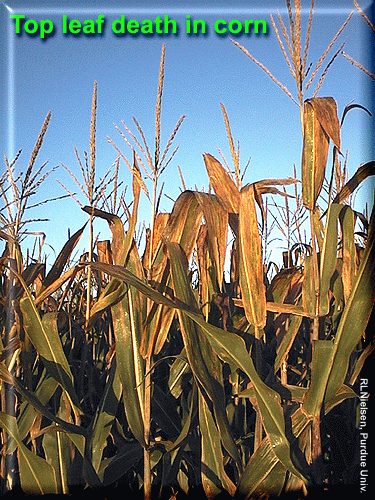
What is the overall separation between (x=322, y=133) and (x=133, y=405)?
0.94m

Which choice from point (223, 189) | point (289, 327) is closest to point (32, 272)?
point (223, 189)

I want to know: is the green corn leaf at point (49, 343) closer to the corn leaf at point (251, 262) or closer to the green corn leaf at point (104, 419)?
the green corn leaf at point (104, 419)

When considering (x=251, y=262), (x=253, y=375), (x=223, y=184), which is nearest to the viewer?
(x=253, y=375)

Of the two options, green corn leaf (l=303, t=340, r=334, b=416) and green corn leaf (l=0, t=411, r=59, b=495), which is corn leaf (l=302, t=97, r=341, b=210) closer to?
green corn leaf (l=303, t=340, r=334, b=416)

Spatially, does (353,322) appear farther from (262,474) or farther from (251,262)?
(262,474)

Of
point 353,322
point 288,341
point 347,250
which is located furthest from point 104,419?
point 347,250

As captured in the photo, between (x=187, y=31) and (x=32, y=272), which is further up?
(x=187, y=31)

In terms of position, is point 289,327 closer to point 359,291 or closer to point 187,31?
point 359,291

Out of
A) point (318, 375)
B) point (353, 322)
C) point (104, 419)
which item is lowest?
point (104, 419)

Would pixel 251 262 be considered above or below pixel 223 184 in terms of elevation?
below

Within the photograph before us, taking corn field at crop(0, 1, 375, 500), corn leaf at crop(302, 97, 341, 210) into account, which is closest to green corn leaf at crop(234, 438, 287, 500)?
corn field at crop(0, 1, 375, 500)

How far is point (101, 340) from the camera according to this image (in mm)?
2209

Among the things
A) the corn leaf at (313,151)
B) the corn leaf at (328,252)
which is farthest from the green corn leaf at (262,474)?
the corn leaf at (313,151)

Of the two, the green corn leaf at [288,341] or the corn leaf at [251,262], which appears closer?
the corn leaf at [251,262]
